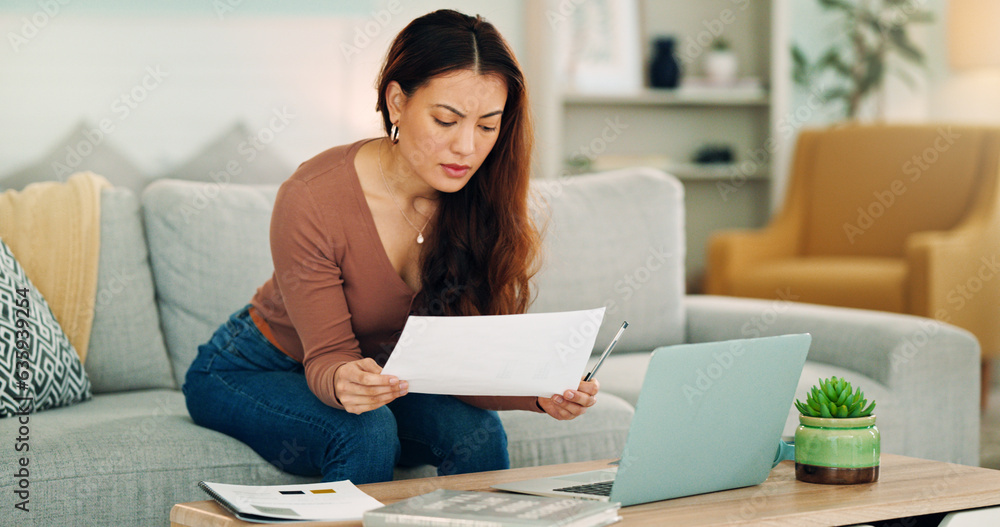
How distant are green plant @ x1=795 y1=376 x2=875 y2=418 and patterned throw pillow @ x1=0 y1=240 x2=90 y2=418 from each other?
4.12 feet

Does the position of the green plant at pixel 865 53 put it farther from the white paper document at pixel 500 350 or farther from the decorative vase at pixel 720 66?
the white paper document at pixel 500 350

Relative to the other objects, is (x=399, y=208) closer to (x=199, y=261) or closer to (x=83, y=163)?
(x=199, y=261)

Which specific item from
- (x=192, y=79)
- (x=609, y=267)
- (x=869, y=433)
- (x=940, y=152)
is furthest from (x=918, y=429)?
(x=192, y=79)

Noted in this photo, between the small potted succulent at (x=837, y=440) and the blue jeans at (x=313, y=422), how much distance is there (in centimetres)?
47

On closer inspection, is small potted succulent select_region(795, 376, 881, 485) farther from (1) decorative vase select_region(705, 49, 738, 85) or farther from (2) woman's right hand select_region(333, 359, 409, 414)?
(1) decorative vase select_region(705, 49, 738, 85)

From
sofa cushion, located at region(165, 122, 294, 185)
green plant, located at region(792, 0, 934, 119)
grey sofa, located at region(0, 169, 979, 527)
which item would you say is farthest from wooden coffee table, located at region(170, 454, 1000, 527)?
green plant, located at region(792, 0, 934, 119)

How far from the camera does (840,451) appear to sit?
3.73ft

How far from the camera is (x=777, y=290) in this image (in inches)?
141

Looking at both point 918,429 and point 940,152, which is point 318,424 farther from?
point 940,152

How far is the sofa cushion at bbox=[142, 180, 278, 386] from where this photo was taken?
1.92m

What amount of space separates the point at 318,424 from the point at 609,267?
1.04 m

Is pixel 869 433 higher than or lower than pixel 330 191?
lower

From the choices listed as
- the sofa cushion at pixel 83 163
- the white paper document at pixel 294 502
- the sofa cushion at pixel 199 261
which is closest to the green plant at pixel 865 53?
the sofa cushion at pixel 83 163

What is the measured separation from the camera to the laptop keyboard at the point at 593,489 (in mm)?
1072
